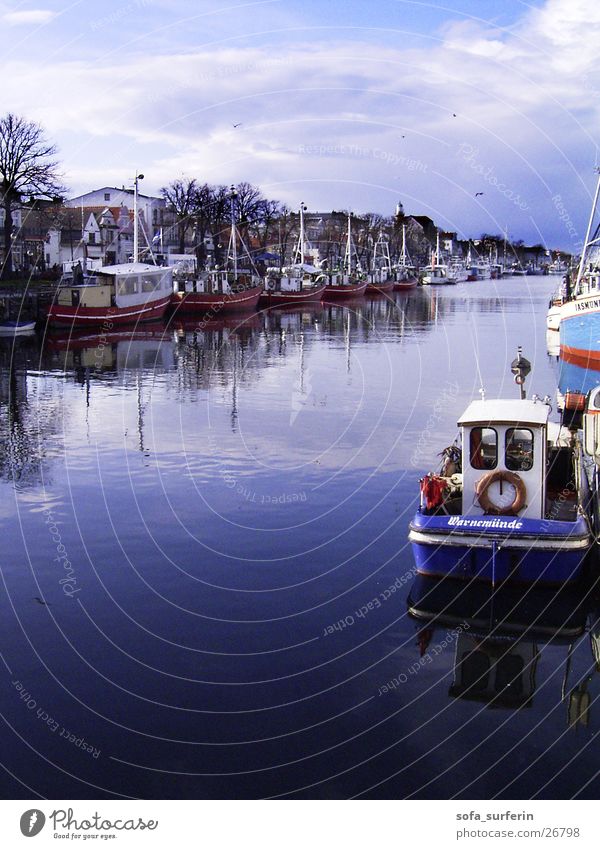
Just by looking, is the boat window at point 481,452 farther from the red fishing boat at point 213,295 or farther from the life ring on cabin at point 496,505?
the red fishing boat at point 213,295

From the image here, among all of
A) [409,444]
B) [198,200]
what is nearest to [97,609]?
[409,444]

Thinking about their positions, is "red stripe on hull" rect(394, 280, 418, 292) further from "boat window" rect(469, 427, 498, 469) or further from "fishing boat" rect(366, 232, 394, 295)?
"boat window" rect(469, 427, 498, 469)

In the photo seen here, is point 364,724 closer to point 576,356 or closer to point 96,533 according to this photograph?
point 96,533

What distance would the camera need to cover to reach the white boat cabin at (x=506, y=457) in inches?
677

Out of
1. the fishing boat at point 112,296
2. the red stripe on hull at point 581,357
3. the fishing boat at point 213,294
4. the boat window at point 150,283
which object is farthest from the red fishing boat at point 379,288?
the red stripe on hull at point 581,357

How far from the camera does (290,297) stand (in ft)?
329

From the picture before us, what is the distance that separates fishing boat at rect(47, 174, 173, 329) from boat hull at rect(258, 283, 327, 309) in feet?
55.1

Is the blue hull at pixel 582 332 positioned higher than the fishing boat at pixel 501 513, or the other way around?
the blue hull at pixel 582 332

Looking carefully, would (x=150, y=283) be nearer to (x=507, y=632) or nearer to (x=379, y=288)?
(x=379, y=288)

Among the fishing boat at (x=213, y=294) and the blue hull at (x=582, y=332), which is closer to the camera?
the blue hull at (x=582, y=332)

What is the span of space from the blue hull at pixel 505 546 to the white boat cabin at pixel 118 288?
5729 centimetres
